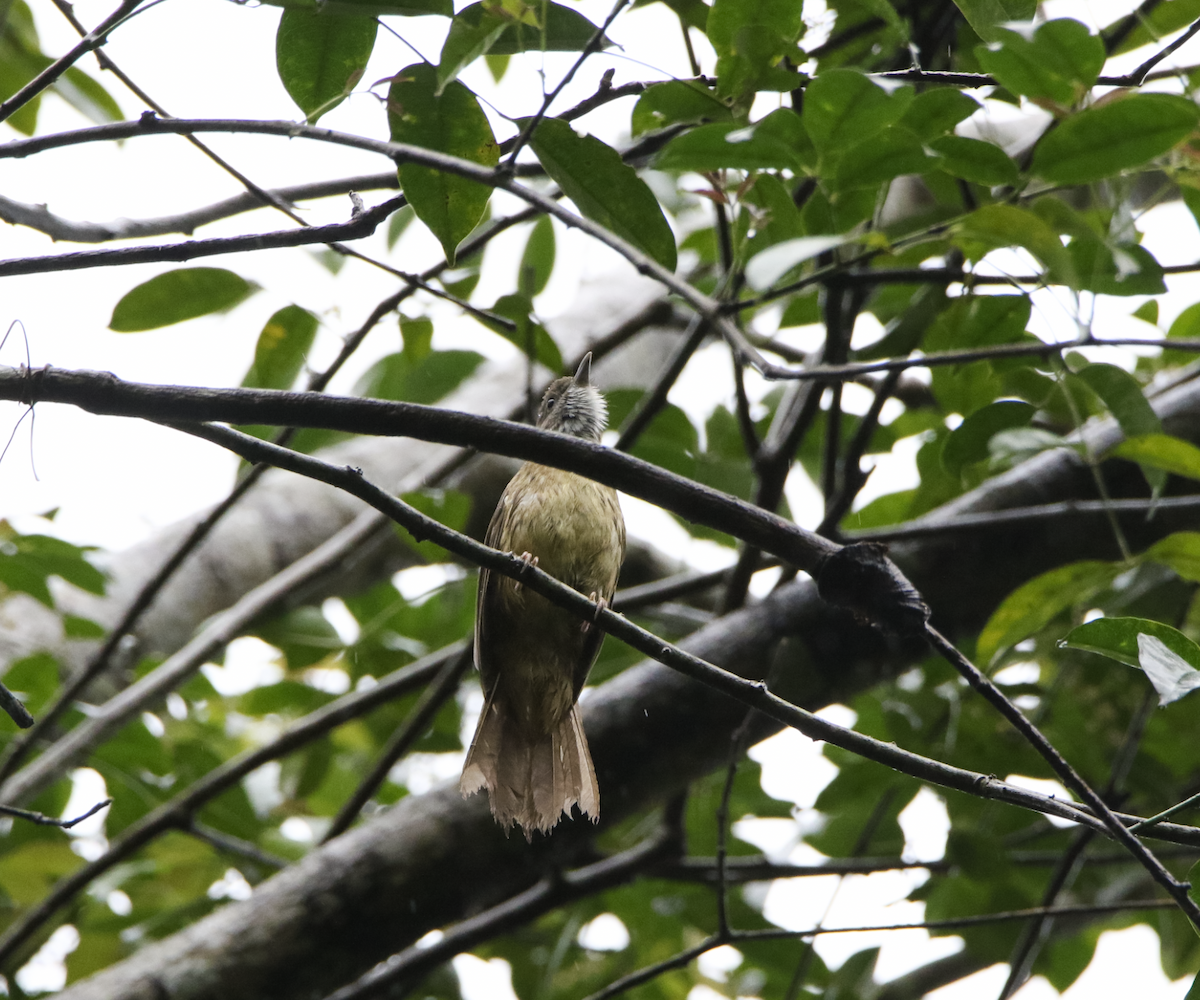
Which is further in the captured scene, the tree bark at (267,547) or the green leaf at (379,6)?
the tree bark at (267,547)

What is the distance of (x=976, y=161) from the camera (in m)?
1.83

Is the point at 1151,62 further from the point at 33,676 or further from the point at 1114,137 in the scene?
the point at 33,676

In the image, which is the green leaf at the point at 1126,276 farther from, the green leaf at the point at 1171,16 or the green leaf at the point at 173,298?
the green leaf at the point at 173,298

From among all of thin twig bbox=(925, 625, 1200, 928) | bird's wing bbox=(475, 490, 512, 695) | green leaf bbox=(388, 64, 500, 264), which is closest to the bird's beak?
bird's wing bbox=(475, 490, 512, 695)

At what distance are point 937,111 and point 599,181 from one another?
0.54 meters

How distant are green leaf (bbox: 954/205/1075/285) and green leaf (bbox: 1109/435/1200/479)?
2.62 ft

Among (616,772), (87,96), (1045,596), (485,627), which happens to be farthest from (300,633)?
(1045,596)

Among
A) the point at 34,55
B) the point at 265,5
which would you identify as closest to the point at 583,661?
the point at 265,5

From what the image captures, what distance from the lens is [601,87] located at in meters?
1.89

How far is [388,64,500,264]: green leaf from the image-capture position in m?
1.82

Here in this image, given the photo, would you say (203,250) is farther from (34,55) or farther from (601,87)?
(34,55)

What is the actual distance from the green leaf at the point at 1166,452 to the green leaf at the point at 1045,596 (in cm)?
23

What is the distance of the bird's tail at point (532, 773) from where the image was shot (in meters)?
2.80

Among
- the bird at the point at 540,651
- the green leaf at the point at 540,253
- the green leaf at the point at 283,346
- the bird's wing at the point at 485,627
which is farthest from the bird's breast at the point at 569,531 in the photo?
the green leaf at the point at 283,346
